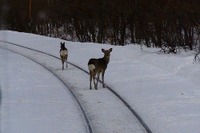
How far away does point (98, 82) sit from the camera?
16516 mm

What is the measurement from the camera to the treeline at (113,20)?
26172mm

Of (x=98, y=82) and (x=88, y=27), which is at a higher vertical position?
(x=88, y=27)

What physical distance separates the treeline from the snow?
3.11 metres

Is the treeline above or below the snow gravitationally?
above

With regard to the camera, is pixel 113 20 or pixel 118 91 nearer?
pixel 118 91

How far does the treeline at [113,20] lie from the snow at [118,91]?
10.2ft

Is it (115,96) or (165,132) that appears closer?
(165,132)

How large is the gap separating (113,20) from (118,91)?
22.7 m

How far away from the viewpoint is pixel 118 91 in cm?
1480

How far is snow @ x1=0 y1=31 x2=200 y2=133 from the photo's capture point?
10727 millimetres

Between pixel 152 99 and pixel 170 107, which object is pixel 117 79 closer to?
pixel 152 99

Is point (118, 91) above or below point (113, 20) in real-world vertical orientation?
below

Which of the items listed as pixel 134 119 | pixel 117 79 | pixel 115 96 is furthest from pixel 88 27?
pixel 134 119

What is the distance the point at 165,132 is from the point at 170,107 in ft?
8.04
